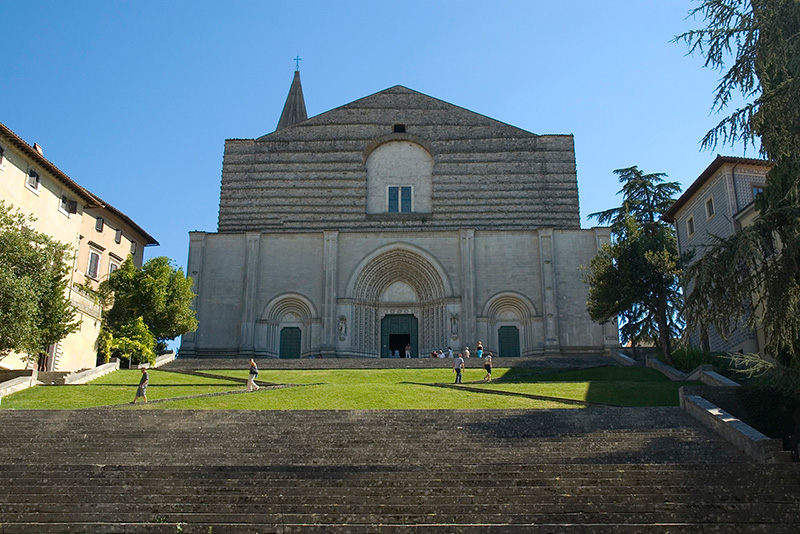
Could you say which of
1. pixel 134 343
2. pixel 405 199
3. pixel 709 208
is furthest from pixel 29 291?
pixel 709 208

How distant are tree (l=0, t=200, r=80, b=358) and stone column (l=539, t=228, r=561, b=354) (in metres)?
19.3

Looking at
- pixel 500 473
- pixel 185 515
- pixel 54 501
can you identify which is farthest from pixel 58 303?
pixel 500 473

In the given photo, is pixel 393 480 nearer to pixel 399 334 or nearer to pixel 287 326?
pixel 399 334

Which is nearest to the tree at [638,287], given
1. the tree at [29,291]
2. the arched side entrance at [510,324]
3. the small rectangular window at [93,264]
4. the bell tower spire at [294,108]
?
the arched side entrance at [510,324]

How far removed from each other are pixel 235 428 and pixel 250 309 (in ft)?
63.6

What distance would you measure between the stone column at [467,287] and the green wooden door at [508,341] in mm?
1521

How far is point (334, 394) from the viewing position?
68.9 ft

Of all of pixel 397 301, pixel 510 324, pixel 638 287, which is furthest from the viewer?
pixel 397 301

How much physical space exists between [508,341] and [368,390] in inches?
594

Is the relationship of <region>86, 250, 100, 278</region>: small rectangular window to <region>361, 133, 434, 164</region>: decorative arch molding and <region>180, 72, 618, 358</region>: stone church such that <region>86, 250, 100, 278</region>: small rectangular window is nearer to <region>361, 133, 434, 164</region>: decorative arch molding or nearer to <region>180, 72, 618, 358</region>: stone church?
<region>180, 72, 618, 358</region>: stone church

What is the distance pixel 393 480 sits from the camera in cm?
1237

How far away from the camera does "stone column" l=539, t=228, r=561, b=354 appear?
34344mm

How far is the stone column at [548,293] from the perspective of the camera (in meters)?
34.3

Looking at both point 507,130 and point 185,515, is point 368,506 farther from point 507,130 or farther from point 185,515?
point 507,130
